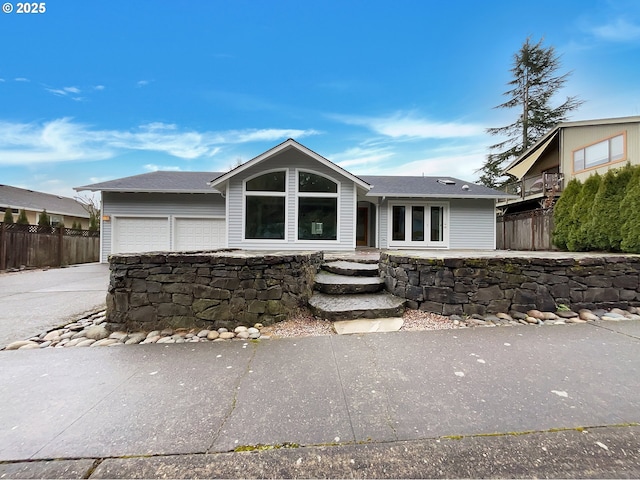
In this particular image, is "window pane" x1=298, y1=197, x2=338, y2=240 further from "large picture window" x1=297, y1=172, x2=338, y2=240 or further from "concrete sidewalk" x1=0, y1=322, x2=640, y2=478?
"concrete sidewalk" x1=0, y1=322, x2=640, y2=478

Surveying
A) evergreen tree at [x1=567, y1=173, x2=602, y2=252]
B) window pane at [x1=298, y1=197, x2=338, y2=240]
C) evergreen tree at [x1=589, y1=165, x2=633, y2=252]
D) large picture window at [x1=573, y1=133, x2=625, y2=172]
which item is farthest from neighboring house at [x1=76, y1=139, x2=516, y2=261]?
large picture window at [x1=573, y1=133, x2=625, y2=172]

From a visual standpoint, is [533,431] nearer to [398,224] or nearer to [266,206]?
[266,206]

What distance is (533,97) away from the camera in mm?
19234

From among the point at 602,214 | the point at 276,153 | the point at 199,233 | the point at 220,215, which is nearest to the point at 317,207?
the point at 276,153

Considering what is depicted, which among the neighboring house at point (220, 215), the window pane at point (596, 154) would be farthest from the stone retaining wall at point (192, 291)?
the window pane at point (596, 154)

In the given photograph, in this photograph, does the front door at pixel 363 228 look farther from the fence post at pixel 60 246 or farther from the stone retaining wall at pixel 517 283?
the fence post at pixel 60 246

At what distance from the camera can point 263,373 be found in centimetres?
240

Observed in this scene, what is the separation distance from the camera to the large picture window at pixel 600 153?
10.7 metres

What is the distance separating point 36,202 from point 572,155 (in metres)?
31.4

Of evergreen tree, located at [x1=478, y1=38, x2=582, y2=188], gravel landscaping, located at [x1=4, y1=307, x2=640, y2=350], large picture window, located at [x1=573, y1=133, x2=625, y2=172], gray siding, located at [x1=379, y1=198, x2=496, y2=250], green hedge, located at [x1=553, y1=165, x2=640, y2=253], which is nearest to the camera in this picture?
gravel landscaping, located at [x1=4, y1=307, x2=640, y2=350]

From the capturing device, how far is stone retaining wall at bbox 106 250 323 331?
135 inches

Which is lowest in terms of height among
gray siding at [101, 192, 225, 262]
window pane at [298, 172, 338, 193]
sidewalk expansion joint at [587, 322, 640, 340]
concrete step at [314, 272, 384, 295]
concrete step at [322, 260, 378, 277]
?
sidewalk expansion joint at [587, 322, 640, 340]

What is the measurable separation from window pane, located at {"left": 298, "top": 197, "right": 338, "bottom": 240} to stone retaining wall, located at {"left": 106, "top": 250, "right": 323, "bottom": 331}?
16.9ft

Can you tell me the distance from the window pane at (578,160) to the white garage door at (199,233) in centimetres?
1594
